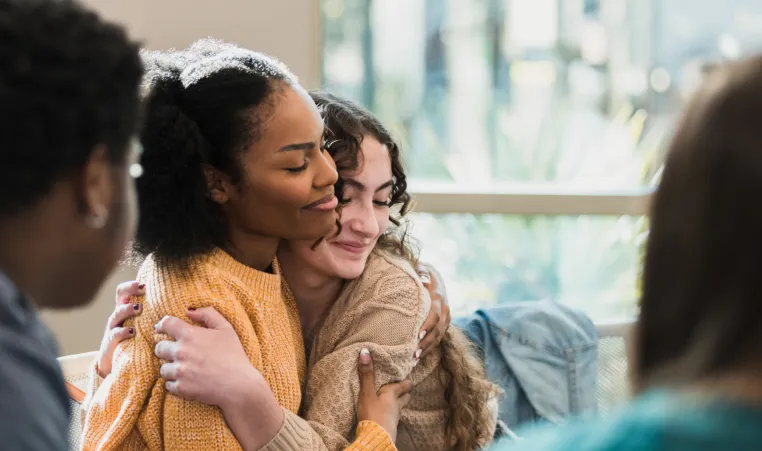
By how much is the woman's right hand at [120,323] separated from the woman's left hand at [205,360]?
0.28ft

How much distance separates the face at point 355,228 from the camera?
1.79m

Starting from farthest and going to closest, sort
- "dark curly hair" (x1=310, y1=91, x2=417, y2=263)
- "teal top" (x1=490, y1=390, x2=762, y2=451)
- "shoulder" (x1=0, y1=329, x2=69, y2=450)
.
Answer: "dark curly hair" (x1=310, y1=91, x2=417, y2=263)
"shoulder" (x1=0, y1=329, x2=69, y2=450)
"teal top" (x1=490, y1=390, x2=762, y2=451)

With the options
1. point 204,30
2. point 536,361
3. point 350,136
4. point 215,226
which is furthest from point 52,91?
point 204,30

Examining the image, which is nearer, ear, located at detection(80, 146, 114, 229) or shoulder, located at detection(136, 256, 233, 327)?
ear, located at detection(80, 146, 114, 229)

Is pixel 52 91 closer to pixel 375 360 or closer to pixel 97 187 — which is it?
pixel 97 187

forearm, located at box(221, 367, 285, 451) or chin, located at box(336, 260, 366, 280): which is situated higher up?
chin, located at box(336, 260, 366, 280)

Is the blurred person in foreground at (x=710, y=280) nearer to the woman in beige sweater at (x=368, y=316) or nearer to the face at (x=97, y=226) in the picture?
the face at (x=97, y=226)

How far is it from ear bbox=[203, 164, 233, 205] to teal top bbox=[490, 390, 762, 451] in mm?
913

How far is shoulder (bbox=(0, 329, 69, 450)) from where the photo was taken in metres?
0.89

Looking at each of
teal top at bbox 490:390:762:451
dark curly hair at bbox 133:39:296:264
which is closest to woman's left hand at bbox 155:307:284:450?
dark curly hair at bbox 133:39:296:264

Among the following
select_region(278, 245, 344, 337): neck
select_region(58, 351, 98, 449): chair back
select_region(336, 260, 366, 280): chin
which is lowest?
select_region(58, 351, 98, 449): chair back

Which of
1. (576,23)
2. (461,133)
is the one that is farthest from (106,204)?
(576,23)

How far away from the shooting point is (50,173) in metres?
0.99

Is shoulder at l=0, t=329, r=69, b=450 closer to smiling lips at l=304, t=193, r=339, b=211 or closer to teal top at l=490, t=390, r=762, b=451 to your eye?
teal top at l=490, t=390, r=762, b=451
